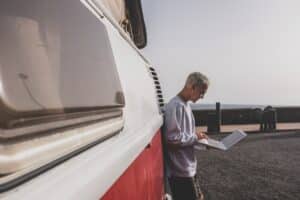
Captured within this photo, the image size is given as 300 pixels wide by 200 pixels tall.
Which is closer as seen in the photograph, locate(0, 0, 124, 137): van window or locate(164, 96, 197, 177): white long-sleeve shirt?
locate(0, 0, 124, 137): van window

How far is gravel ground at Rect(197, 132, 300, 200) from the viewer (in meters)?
6.09

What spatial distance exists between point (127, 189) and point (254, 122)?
1751 cm

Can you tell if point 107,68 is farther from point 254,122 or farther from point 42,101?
point 254,122

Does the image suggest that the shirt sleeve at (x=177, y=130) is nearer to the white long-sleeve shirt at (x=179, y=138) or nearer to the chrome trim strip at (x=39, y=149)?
the white long-sleeve shirt at (x=179, y=138)

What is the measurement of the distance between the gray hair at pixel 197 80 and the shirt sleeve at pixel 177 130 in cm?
25

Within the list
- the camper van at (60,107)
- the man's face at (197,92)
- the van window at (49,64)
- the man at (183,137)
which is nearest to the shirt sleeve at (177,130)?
the man at (183,137)

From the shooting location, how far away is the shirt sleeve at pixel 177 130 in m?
3.52

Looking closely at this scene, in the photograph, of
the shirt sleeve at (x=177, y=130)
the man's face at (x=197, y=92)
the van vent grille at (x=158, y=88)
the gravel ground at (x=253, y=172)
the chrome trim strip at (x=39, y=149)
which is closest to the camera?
the chrome trim strip at (x=39, y=149)

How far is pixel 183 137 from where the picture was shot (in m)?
3.52

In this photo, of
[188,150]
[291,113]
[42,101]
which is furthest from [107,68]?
[291,113]

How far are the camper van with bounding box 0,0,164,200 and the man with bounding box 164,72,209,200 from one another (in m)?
1.92

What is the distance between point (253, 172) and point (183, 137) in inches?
183

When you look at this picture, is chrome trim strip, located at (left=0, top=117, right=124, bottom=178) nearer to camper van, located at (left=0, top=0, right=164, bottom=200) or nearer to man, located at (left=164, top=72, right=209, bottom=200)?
camper van, located at (left=0, top=0, right=164, bottom=200)

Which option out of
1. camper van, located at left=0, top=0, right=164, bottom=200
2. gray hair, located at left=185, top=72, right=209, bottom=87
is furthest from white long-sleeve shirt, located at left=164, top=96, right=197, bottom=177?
camper van, located at left=0, top=0, right=164, bottom=200
